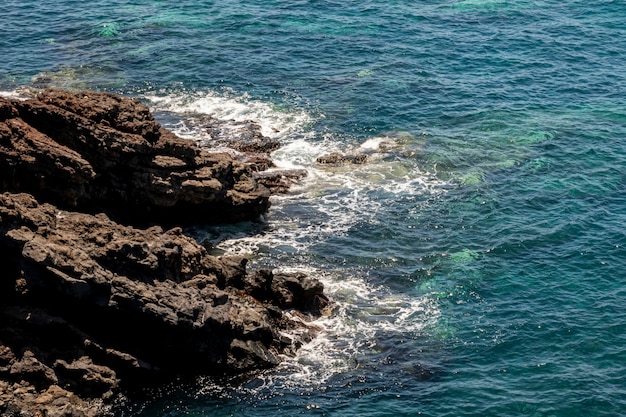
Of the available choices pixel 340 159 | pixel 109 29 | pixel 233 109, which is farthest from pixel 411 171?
pixel 109 29

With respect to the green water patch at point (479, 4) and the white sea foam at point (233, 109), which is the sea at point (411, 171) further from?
the green water patch at point (479, 4)

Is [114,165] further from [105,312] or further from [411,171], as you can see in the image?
[411,171]

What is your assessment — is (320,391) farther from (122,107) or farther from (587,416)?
(122,107)

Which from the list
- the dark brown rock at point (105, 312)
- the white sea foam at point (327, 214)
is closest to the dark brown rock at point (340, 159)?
the white sea foam at point (327, 214)

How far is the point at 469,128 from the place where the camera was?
82750 mm

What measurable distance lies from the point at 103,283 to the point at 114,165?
13.8m

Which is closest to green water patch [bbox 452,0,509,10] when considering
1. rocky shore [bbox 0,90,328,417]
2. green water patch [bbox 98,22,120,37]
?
green water patch [bbox 98,22,120,37]

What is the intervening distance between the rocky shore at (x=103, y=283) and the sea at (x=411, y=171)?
2.19 meters

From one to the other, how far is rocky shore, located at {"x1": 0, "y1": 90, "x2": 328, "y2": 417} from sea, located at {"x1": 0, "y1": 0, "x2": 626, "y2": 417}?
2.19 meters

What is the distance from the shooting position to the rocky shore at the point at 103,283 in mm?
46875

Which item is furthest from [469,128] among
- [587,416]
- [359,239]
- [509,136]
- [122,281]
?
A: [122,281]

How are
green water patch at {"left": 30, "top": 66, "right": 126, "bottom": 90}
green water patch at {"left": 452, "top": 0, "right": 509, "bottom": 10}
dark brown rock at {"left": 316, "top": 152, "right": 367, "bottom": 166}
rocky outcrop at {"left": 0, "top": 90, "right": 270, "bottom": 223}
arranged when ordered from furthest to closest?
green water patch at {"left": 452, "top": 0, "right": 509, "bottom": 10} → green water patch at {"left": 30, "top": 66, "right": 126, "bottom": 90} → dark brown rock at {"left": 316, "top": 152, "right": 367, "bottom": 166} → rocky outcrop at {"left": 0, "top": 90, "right": 270, "bottom": 223}

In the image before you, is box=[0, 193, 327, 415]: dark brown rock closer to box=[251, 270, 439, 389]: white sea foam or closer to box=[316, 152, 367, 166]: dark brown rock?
box=[251, 270, 439, 389]: white sea foam

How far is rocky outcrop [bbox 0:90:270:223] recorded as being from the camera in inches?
2073
